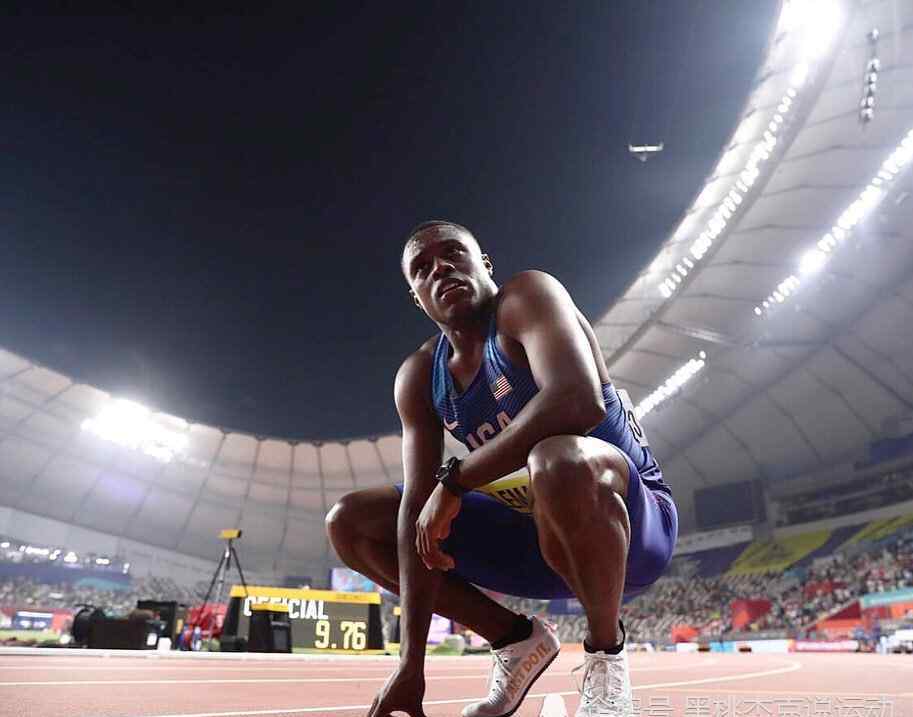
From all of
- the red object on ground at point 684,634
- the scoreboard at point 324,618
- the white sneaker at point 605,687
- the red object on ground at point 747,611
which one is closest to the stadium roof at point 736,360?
the red object on ground at point 747,611

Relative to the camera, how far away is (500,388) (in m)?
1.84

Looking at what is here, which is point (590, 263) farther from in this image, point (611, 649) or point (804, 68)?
point (611, 649)

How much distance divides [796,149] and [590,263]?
7311mm

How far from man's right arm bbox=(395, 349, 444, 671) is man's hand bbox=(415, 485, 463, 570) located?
0.19 metres

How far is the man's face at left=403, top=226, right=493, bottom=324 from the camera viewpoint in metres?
1.96

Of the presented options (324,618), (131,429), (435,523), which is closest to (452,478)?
(435,523)

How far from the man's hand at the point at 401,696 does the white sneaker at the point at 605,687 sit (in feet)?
1.47

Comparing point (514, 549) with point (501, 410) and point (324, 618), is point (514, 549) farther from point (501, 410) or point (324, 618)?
point (324, 618)

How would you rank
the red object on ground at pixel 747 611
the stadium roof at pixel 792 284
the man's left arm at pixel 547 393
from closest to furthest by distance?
the man's left arm at pixel 547 393 < the stadium roof at pixel 792 284 < the red object on ground at pixel 747 611

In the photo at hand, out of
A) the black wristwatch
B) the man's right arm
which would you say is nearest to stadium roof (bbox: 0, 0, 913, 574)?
the man's right arm

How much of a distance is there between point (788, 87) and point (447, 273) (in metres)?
12.1

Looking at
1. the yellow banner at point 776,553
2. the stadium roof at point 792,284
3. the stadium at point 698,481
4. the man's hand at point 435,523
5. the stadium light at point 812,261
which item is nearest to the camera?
the man's hand at point 435,523

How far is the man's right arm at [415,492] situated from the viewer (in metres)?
1.86

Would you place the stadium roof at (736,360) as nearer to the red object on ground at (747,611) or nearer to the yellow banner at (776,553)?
the yellow banner at (776,553)
